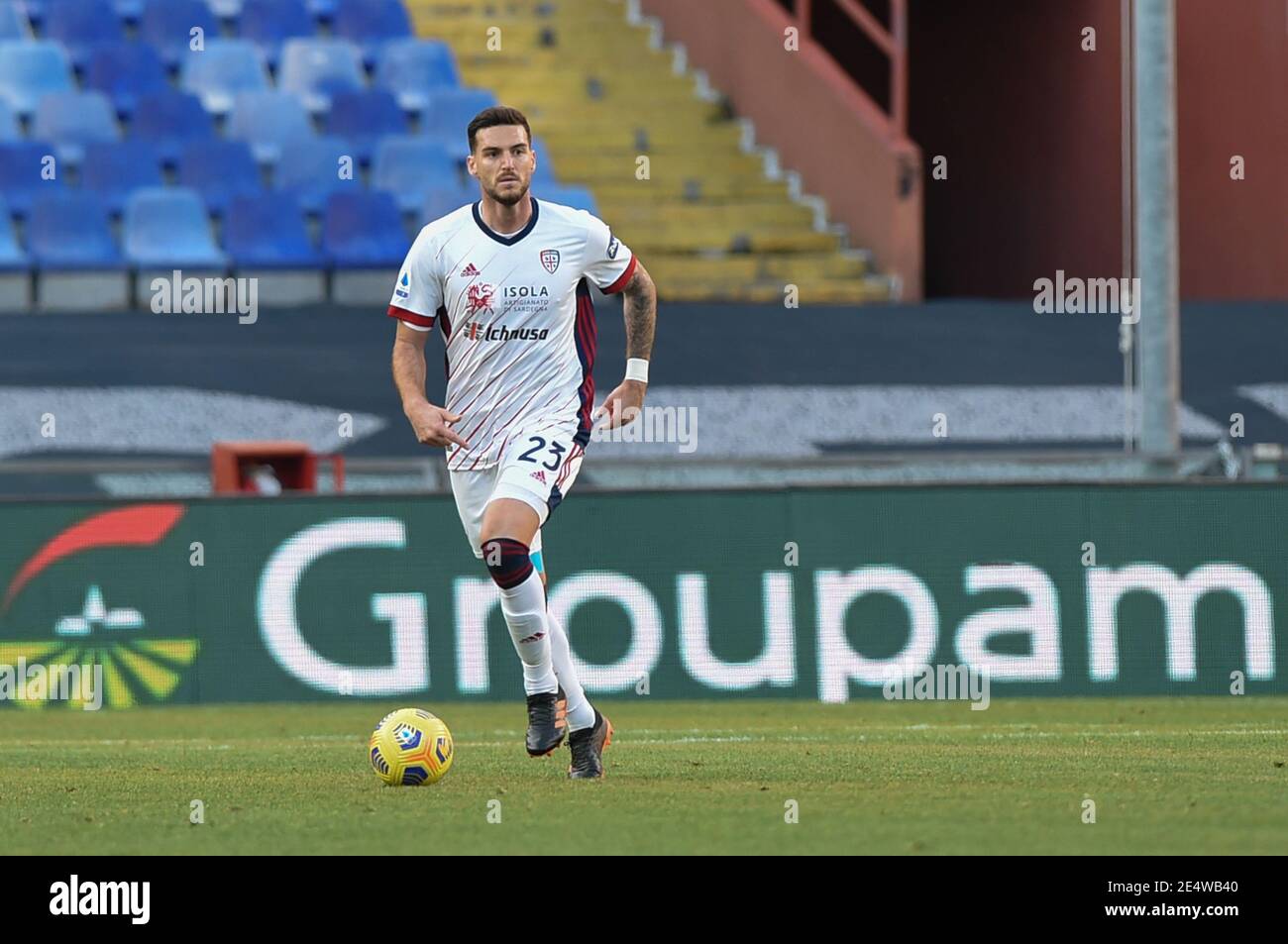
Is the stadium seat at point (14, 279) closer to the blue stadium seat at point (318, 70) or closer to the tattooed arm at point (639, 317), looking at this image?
the blue stadium seat at point (318, 70)

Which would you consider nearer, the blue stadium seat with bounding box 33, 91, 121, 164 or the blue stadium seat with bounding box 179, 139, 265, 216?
the blue stadium seat with bounding box 179, 139, 265, 216

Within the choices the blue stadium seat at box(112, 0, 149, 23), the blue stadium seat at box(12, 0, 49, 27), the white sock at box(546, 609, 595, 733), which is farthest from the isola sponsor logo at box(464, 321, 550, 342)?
the blue stadium seat at box(12, 0, 49, 27)

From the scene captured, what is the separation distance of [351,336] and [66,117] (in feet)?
15.4

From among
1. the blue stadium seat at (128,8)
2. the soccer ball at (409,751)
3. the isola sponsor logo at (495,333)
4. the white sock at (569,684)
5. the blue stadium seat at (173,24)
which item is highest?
the blue stadium seat at (128,8)

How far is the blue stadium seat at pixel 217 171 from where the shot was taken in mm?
21594

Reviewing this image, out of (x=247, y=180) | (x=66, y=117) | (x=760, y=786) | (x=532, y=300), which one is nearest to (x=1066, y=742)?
(x=760, y=786)

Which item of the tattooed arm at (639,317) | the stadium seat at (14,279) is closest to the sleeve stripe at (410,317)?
the tattooed arm at (639,317)

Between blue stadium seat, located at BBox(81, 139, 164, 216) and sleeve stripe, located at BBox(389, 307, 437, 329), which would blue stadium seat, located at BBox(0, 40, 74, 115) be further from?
sleeve stripe, located at BBox(389, 307, 437, 329)

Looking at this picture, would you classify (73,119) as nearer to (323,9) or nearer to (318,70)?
(318,70)

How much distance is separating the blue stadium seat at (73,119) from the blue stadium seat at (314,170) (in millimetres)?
1784

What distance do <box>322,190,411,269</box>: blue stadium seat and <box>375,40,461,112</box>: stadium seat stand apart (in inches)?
99.1

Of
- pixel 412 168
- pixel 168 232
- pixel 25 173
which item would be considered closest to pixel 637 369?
pixel 168 232

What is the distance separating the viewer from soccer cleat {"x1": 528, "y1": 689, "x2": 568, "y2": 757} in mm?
8578

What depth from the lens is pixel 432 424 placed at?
27.3 ft
